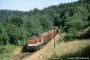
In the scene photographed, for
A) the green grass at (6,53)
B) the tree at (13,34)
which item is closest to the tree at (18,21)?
the tree at (13,34)

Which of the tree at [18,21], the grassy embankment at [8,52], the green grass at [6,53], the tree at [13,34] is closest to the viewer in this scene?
the green grass at [6,53]

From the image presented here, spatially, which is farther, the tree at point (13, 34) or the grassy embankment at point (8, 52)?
the tree at point (13, 34)

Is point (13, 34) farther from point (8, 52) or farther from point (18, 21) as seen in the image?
point (8, 52)

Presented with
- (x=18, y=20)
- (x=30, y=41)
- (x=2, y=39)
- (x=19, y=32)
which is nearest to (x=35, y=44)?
(x=30, y=41)

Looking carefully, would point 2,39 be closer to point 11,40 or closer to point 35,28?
point 11,40

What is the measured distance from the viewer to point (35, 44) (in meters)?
30.7

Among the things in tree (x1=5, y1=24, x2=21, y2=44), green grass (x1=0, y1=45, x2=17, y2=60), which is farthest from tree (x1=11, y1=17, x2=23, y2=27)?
green grass (x1=0, y1=45, x2=17, y2=60)

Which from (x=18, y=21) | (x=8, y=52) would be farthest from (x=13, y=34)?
(x=8, y=52)

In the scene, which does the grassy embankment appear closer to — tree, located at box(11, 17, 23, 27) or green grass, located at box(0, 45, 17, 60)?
green grass, located at box(0, 45, 17, 60)

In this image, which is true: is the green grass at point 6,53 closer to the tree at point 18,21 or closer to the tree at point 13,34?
the tree at point 13,34

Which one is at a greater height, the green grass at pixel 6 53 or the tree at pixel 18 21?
the tree at pixel 18 21

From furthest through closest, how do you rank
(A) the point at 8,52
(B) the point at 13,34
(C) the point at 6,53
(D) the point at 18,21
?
(D) the point at 18,21 → (B) the point at 13,34 → (A) the point at 8,52 → (C) the point at 6,53

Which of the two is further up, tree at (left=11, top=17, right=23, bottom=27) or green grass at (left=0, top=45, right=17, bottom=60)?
tree at (left=11, top=17, right=23, bottom=27)

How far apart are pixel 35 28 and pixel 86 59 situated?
66463 mm
